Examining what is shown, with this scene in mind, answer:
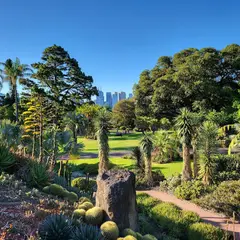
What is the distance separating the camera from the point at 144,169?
1639 cm

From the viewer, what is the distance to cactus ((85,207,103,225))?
5305 mm

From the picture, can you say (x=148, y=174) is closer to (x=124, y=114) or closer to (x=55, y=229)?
(x=55, y=229)

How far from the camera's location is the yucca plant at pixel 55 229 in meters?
4.00

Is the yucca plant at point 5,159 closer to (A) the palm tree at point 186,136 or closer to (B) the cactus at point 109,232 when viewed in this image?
(B) the cactus at point 109,232

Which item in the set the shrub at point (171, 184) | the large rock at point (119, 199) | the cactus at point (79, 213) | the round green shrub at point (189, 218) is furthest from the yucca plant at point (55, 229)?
the shrub at point (171, 184)

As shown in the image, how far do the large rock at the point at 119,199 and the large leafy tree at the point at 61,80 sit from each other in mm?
21743

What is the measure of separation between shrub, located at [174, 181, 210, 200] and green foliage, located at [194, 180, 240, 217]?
559mm

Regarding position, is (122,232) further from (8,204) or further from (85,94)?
(85,94)

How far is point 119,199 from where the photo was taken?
5.64m

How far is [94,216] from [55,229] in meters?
1.44

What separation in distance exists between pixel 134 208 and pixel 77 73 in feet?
82.9

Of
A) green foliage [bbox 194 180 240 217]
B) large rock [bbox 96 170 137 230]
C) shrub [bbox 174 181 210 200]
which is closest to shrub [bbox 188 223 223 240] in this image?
green foliage [bbox 194 180 240 217]

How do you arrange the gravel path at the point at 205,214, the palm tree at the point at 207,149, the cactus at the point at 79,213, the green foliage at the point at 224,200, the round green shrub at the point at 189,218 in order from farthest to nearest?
1. the palm tree at the point at 207,149
2. the green foliage at the point at 224,200
3. the gravel path at the point at 205,214
4. the round green shrub at the point at 189,218
5. the cactus at the point at 79,213

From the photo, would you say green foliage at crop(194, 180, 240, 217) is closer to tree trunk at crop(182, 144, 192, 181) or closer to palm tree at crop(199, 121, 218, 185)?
palm tree at crop(199, 121, 218, 185)
